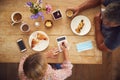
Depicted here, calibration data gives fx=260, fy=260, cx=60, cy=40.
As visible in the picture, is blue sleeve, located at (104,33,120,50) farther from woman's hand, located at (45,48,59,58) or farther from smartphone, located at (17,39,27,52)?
smartphone, located at (17,39,27,52)

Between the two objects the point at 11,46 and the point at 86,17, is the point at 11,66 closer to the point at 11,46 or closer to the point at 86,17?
the point at 11,46

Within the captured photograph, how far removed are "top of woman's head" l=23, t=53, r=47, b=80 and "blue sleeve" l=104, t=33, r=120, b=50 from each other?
0.58m

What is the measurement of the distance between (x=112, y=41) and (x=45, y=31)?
0.56 metres

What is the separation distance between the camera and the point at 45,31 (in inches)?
86.2

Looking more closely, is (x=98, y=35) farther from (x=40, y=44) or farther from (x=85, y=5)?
(x=40, y=44)

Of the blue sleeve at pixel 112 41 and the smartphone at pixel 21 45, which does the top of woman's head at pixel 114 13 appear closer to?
the blue sleeve at pixel 112 41

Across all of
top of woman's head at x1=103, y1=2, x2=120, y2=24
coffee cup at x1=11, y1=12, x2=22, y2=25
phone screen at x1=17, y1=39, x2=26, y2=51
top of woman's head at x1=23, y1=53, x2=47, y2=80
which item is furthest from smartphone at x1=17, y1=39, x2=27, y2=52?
top of woman's head at x1=103, y1=2, x2=120, y2=24

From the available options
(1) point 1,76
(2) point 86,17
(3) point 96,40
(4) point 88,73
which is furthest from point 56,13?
(1) point 1,76

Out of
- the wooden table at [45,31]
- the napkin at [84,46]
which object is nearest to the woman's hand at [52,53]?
the wooden table at [45,31]

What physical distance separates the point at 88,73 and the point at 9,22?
1.21 metres

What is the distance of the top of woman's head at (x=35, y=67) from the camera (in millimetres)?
1864

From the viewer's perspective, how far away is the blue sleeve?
6.86ft

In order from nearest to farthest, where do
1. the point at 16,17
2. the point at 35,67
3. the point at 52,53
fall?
the point at 35,67 < the point at 52,53 < the point at 16,17

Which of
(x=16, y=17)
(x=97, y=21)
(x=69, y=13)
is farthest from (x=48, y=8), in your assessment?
(x=97, y=21)
